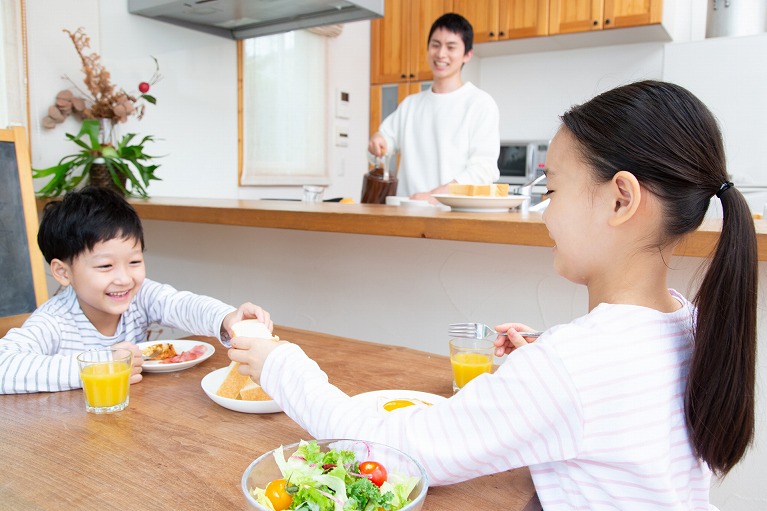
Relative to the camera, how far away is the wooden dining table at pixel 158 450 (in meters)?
0.66

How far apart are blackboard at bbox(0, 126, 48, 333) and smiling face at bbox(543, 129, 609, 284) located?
1.39m

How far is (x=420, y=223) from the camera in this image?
4.93ft

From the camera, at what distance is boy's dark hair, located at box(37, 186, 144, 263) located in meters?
1.21

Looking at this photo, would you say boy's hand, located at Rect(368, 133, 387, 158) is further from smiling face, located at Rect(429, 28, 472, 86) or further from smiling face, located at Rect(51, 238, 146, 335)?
smiling face, located at Rect(51, 238, 146, 335)

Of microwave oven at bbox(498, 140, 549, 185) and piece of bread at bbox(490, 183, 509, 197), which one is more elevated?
microwave oven at bbox(498, 140, 549, 185)

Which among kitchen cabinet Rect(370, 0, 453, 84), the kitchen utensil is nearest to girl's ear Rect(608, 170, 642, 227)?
the kitchen utensil

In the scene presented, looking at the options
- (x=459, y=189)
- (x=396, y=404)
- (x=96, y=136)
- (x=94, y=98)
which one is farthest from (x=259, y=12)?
(x=396, y=404)

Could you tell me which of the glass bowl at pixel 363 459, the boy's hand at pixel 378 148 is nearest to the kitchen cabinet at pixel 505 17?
the boy's hand at pixel 378 148

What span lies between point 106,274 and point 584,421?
0.98 metres

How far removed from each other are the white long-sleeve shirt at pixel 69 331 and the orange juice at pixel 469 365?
1.74 feet

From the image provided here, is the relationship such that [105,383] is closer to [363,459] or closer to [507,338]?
[363,459]

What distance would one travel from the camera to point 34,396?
0.98 metres

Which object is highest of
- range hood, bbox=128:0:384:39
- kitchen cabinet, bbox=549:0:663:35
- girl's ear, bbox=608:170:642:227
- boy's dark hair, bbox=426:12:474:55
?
kitchen cabinet, bbox=549:0:663:35

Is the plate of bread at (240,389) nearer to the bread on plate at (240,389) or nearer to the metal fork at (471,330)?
the bread on plate at (240,389)
